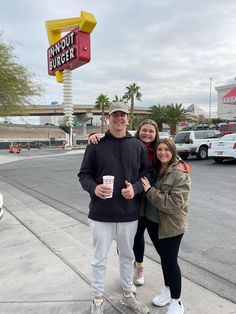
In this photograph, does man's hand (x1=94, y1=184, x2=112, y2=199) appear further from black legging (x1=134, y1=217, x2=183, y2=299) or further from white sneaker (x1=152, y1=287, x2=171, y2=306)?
white sneaker (x1=152, y1=287, x2=171, y2=306)

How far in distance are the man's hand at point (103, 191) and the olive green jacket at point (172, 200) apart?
416 mm

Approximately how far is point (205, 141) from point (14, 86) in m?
9.81

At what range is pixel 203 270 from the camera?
11.8 feet

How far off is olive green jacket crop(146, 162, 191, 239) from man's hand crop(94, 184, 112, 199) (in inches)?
16.4

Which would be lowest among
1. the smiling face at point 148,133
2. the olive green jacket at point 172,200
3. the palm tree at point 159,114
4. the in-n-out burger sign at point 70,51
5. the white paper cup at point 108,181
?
the olive green jacket at point 172,200

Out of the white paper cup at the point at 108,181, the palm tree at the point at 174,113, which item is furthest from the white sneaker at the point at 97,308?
the palm tree at the point at 174,113

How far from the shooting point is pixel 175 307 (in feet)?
8.94

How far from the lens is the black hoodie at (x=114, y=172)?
2650 mm

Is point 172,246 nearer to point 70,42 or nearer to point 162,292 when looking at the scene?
point 162,292

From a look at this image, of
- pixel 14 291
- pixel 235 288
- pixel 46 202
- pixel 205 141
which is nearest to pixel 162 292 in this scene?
pixel 235 288

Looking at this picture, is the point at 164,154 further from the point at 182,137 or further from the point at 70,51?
the point at 70,51

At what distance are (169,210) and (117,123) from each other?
2.87 ft

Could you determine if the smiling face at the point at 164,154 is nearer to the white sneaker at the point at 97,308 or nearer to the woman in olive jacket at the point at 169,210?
the woman in olive jacket at the point at 169,210

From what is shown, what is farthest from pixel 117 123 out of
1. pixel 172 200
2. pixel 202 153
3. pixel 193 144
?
pixel 202 153
